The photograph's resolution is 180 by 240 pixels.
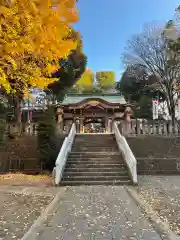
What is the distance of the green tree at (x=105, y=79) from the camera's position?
54125mm

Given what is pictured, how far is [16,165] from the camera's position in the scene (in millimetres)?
14844

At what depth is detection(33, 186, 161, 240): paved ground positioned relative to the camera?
4.59 metres

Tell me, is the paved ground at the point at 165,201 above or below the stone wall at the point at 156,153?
below

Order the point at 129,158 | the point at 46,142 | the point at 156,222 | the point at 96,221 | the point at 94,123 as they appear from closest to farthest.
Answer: the point at 156,222 < the point at 96,221 < the point at 129,158 < the point at 46,142 < the point at 94,123

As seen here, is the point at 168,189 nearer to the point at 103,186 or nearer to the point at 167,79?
the point at 103,186

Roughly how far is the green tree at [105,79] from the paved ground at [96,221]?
154 feet

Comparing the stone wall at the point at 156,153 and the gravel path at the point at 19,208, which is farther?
the stone wall at the point at 156,153

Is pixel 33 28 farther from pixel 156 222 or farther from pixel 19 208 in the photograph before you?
pixel 156 222

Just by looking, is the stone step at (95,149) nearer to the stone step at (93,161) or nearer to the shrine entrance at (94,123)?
the stone step at (93,161)

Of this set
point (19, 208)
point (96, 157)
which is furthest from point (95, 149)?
point (19, 208)

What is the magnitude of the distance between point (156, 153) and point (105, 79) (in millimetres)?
41319

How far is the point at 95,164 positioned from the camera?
42.2 ft

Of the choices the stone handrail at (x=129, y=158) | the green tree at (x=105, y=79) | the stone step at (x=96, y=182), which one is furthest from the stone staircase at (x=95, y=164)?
the green tree at (x=105, y=79)

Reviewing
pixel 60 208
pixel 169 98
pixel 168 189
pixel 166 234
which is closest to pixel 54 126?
pixel 168 189
